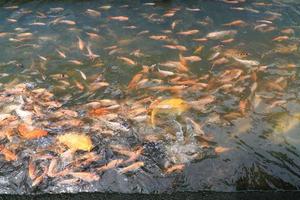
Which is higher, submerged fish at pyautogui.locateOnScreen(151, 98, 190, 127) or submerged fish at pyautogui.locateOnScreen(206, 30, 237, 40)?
submerged fish at pyautogui.locateOnScreen(151, 98, 190, 127)

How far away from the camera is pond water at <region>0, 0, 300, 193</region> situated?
18.1ft

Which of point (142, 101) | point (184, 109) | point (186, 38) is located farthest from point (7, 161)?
point (186, 38)

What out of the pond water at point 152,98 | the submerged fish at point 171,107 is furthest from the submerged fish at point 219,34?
the submerged fish at point 171,107

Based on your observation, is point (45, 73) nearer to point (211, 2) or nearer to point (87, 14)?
point (87, 14)

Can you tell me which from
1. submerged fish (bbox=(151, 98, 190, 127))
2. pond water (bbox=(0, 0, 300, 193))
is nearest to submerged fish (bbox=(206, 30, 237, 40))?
pond water (bbox=(0, 0, 300, 193))

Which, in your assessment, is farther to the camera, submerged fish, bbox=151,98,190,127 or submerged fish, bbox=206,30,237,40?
submerged fish, bbox=206,30,237,40

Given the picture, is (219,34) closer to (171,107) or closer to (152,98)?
(152,98)

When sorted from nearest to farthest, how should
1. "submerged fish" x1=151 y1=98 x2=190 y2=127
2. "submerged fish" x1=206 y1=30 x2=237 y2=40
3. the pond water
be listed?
the pond water, "submerged fish" x1=151 y1=98 x2=190 y2=127, "submerged fish" x1=206 y1=30 x2=237 y2=40

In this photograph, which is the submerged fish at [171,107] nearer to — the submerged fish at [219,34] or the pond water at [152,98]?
the pond water at [152,98]

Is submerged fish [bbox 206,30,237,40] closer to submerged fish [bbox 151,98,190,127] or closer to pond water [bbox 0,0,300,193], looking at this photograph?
pond water [bbox 0,0,300,193]

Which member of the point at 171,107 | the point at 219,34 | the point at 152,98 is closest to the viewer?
the point at 171,107

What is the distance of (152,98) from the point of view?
23.3 feet

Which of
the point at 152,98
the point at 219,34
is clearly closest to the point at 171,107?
the point at 152,98

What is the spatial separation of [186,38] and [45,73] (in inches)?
122
